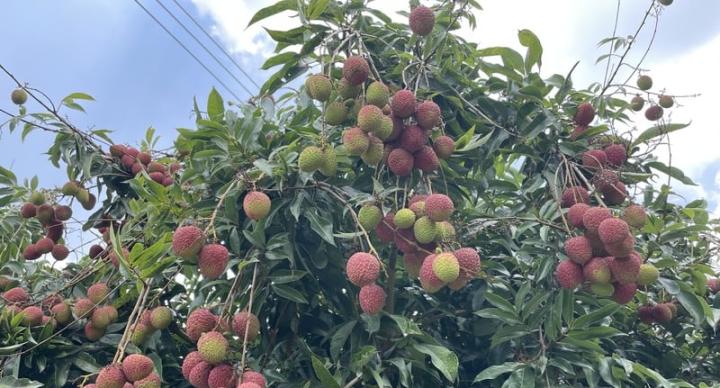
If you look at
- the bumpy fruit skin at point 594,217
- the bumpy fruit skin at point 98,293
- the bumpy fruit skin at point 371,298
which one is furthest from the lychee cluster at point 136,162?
the bumpy fruit skin at point 594,217

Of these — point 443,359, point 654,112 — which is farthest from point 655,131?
point 443,359

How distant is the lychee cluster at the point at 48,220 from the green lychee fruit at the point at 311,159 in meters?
1.30

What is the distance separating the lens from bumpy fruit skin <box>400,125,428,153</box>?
4.51 ft

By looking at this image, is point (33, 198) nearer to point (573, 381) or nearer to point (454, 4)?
point (454, 4)

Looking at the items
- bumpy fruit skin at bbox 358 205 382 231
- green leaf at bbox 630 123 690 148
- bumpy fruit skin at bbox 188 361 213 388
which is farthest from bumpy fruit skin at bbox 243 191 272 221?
green leaf at bbox 630 123 690 148

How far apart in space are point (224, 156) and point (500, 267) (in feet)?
2.65

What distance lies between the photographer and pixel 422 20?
1467 mm

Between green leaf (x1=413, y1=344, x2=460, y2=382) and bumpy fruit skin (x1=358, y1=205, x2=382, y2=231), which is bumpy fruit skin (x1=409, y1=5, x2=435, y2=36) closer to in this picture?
bumpy fruit skin (x1=358, y1=205, x2=382, y2=231)

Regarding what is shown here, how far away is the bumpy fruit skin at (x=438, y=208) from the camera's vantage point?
122cm

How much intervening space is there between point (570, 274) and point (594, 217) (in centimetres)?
14

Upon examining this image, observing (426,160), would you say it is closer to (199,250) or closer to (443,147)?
(443,147)

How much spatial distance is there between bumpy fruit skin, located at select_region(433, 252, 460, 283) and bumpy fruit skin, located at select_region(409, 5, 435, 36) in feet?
1.93

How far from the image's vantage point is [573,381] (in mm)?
1550

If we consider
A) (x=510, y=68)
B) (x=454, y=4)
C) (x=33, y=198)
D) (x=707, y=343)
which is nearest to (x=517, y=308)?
(x=510, y=68)
